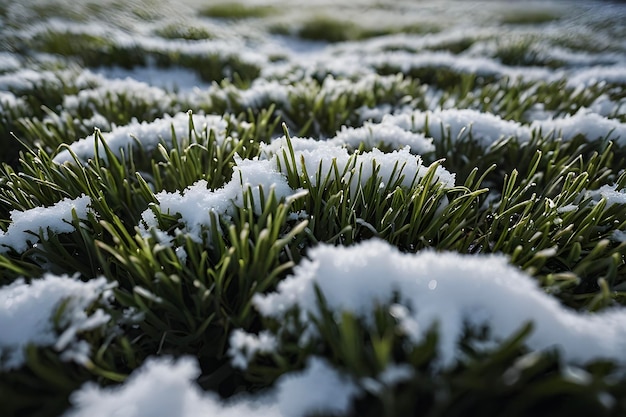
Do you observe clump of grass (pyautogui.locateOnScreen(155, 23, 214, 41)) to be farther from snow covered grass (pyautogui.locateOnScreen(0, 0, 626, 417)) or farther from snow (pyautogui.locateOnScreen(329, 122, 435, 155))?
snow (pyautogui.locateOnScreen(329, 122, 435, 155))

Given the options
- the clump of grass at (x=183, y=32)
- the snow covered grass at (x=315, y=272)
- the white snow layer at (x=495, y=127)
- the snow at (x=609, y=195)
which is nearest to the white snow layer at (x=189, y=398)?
the snow covered grass at (x=315, y=272)

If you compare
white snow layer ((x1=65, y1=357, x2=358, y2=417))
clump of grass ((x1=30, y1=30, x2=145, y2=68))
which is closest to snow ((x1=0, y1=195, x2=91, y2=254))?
white snow layer ((x1=65, y1=357, x2=358, y2=417))

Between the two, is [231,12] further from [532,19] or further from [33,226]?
[33,226]

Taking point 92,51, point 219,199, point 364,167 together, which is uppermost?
point 364,167

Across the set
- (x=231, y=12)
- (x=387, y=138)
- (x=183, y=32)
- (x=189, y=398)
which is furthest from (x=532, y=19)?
(x=189, y=398)

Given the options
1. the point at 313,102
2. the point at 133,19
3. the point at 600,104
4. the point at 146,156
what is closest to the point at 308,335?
the point at 146,156
